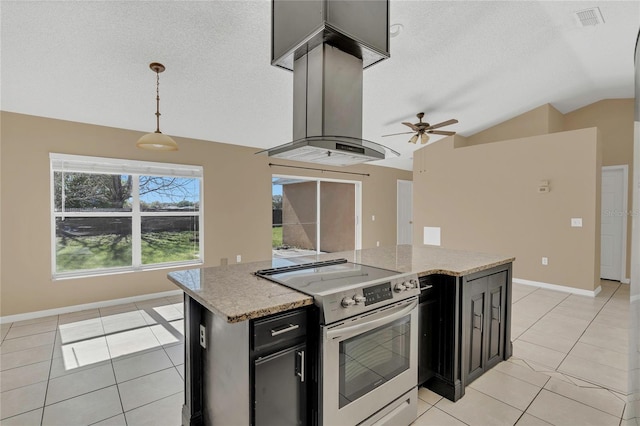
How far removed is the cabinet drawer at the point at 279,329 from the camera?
1.32 m

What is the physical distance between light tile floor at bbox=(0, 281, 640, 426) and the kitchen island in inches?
9.9

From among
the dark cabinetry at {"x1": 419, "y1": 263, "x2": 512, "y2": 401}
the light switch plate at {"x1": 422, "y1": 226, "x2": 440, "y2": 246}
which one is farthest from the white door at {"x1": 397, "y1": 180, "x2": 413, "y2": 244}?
the dark cabinetry at {"x1": 419, "y1": 263, "x2": 512, "y2": 401}

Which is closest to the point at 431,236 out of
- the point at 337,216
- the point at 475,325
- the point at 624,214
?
the point at 337,216

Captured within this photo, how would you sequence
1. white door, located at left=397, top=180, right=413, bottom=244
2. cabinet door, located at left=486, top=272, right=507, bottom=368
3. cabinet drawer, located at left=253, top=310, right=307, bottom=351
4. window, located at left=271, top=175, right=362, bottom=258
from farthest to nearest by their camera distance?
white door, located at left=397, top=180, right=413, bottom=244, window, located at left=271, top=175, right=362, bottom=258, cabinet door, located at left=486, top=272, right=507, bottom=368, cabinet drawer, located at left=253, top=310, right=307, bottom=351

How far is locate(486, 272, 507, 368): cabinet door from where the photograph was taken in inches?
94.6

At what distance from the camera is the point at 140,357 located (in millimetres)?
2689

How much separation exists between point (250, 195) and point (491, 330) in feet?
13.2

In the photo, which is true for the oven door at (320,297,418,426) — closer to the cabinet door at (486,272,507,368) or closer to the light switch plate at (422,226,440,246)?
the cabinet door at (486,272,507,368)

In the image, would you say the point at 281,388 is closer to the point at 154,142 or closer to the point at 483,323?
the point at 483,323

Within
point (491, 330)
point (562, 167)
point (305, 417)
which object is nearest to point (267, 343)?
point (305, 417)

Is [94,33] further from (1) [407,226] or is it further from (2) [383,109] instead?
(1) [407,226]

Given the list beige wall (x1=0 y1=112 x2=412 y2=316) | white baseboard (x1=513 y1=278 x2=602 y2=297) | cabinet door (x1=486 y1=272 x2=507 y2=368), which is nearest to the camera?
cabinet door (x1=486 y1=272 x2=507 y2=368)

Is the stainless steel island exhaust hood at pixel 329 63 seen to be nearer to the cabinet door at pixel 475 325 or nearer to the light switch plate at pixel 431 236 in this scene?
the cabinet door at pixel 475 325

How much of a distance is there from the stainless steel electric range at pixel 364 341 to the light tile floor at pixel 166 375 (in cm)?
41
